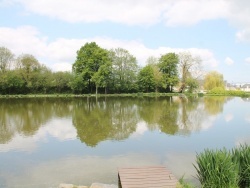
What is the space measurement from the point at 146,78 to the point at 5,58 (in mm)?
29346

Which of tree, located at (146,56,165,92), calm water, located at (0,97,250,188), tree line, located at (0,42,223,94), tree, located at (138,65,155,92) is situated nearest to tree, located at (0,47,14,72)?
tree line, located at (0,42,223,94)

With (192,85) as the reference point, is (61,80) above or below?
above

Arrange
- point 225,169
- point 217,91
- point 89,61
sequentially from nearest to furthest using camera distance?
point 225,169 → point 89,61 → point 217,91

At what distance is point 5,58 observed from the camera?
5525cm

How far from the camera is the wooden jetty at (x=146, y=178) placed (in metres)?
6.56

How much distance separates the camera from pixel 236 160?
6637mm

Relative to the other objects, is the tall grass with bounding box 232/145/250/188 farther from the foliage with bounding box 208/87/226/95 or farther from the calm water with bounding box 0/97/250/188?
the foliage with bounding box 208/87/226/95

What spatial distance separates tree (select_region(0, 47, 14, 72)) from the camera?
2159 inches

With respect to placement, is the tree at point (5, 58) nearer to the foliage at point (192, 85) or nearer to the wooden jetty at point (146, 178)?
the foliage at point (192, 85)

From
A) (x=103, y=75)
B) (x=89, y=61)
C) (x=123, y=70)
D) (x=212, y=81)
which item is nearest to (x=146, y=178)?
(x=103, y=75)

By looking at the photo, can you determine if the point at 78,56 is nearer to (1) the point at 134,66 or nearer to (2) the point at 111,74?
(2) the point at 111,74

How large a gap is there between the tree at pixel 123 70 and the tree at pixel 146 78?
1576 millimetres

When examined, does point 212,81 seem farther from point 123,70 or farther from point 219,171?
point 219,171

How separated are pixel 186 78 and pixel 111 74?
63.0 feet
